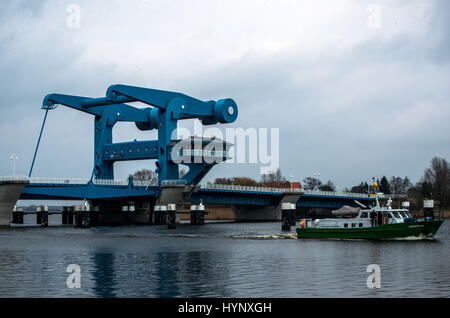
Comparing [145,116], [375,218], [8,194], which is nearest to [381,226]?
[375,218]

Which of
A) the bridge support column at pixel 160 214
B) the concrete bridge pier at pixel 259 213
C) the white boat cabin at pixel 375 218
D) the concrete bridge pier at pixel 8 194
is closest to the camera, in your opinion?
the white boat cabin at pixel 375 218

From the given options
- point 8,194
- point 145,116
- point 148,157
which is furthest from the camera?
point 145,116

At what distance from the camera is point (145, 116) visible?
107250 millimetres

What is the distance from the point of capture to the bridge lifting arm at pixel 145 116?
94812mm

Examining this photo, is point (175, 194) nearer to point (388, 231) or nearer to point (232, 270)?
point (388, 231)

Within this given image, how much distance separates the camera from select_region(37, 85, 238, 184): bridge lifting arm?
94.8 metres

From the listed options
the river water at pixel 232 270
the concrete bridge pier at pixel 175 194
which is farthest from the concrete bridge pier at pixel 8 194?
the river water at pixel 232 270

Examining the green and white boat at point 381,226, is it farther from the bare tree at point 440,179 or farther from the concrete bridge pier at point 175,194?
the bare tree at point 440,179

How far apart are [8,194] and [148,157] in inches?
1070

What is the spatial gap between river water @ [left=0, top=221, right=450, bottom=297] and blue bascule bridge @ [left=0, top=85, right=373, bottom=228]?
43.4m

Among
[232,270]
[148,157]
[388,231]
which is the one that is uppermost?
[148,157]

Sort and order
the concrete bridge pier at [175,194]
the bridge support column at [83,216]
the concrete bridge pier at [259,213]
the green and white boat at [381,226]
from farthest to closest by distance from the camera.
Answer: the concrete bridge pier at [259,213], the concrete bridge pier at [175,194], the bridge support column at [83,216], the green and white boat at [381,226]

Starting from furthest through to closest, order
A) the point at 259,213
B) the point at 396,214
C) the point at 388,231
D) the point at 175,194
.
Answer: the point at 259,213, the point at 175,194, the point at 396,214, the point at 388,231
